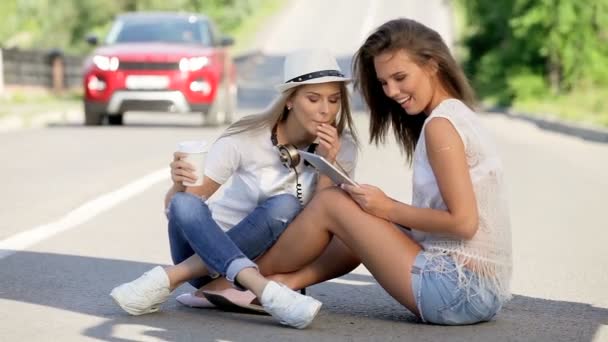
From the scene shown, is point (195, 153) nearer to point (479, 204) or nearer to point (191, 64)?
point (479, 204)

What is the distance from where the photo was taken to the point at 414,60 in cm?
566

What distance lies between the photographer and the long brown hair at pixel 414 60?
18.6 feet

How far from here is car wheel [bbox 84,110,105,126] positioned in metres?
21.0

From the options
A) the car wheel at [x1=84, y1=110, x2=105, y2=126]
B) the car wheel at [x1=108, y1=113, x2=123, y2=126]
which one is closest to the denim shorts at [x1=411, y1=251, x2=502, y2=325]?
the car wheel at [x1=84, y1=110, x2=105, y2=126]

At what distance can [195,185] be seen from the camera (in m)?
5.80

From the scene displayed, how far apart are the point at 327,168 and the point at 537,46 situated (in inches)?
1090

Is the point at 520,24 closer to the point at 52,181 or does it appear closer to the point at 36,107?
the point at 36,107

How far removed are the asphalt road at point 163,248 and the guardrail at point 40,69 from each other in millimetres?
11817

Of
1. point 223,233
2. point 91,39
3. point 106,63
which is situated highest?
point 223,233

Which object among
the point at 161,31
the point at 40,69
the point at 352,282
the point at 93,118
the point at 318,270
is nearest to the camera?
the point at 318,270

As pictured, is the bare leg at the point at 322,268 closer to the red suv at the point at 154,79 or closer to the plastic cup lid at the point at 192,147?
the plastic cup lid at the point at 192,147

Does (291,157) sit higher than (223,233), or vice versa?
(291,157)

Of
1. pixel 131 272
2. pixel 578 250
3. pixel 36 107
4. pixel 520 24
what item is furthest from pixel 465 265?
pixel 520 24

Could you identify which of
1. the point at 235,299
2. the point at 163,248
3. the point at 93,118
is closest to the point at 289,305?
the point at 235,299
